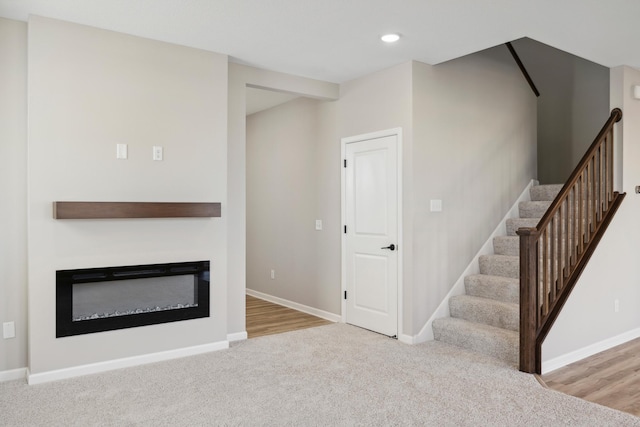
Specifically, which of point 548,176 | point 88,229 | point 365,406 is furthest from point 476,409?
point 548,176

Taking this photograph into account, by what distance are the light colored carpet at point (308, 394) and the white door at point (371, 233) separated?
0.64 m

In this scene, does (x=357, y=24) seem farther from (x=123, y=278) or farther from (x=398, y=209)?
(x=123, y=278)

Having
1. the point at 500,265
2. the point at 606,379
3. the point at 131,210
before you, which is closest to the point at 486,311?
the point at 500,265

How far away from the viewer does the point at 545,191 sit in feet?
17.1

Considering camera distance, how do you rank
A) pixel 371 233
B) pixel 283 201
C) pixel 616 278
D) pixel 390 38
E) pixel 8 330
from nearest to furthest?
pixel 8 330
pixel 390 38
pixel 616 278
pixel 371 233
pixel 283 201

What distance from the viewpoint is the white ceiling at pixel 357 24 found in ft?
10.3

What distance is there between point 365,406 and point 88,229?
2343 millimetres

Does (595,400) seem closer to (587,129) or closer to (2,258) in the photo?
(587,129)

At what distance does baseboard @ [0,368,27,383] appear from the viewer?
11.1 ft

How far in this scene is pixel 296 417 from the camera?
2775 mm

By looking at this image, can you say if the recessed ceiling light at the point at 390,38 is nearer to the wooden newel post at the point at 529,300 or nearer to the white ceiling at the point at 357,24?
the white ceiling at the point at 357,24

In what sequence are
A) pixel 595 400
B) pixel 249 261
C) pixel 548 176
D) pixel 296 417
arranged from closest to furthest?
pixel 296 417, pixel 595 400, pixel 548 176, pixel 249 261

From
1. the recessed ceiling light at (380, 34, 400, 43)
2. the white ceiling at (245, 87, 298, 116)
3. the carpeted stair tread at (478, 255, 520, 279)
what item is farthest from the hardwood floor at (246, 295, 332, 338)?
the recessed ceiling light at (380, 34, 400, 43)

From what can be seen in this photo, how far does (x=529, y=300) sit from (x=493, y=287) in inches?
Answer: 39.1
